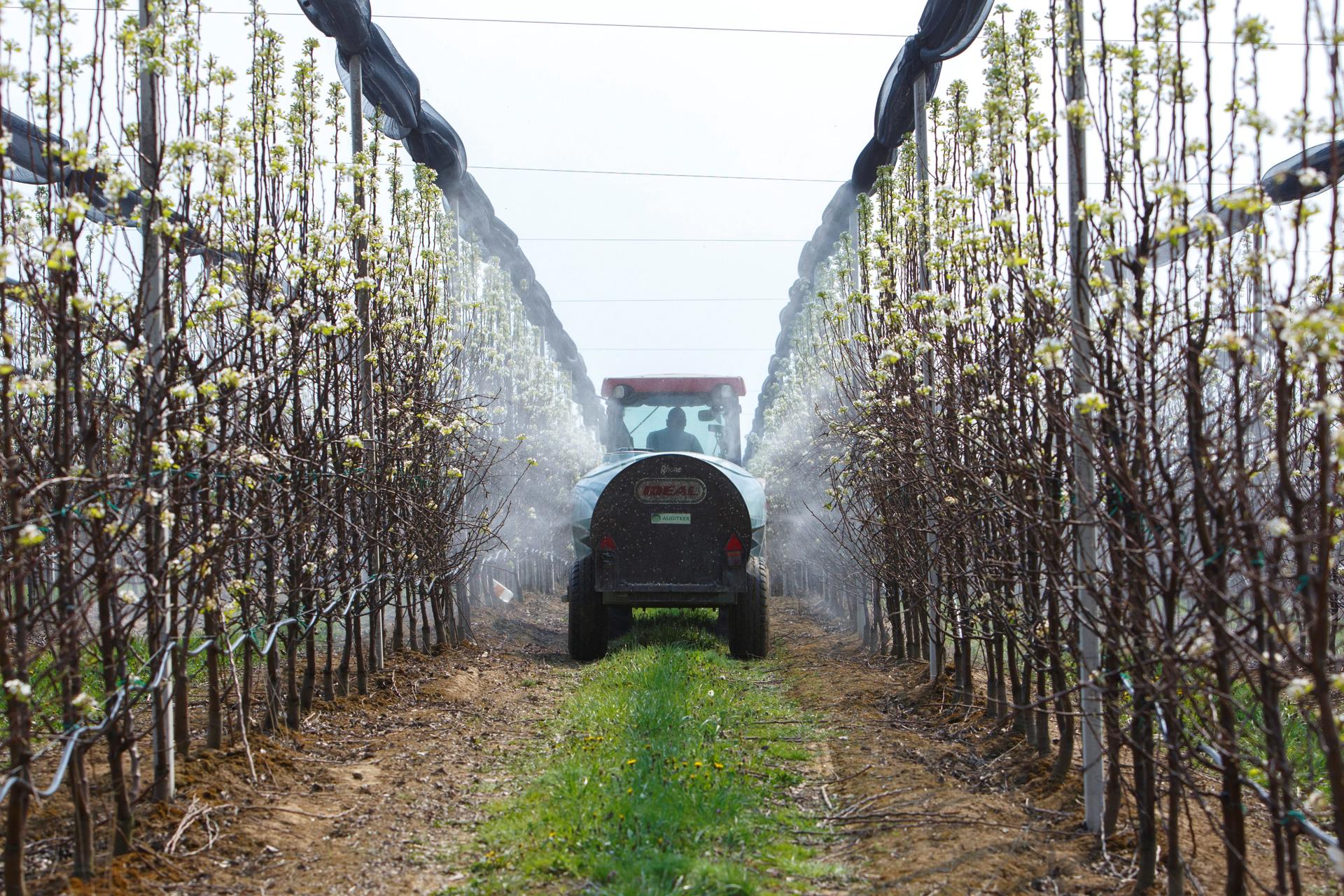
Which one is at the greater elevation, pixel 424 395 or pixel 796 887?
pixel 424 395

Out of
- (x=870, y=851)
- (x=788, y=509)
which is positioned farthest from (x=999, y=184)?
(x=788, y=509)

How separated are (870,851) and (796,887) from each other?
2.18 ft

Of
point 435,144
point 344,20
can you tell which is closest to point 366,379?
point 344,20

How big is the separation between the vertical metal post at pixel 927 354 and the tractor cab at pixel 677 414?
6.92 m

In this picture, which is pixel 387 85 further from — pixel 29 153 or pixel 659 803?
pixel 659 803

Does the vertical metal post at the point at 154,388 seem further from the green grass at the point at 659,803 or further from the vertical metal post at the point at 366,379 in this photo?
the vertical metal post at the point at 366,379

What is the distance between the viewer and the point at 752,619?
1138cm

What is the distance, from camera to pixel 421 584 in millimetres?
10117

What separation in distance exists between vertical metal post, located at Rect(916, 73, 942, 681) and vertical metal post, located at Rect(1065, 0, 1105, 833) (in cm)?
161

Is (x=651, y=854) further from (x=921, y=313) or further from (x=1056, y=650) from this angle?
(x=921, y=313)

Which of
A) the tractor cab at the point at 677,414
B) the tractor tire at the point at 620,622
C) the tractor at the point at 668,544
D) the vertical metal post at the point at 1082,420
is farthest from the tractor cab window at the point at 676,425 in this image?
the vertical metal post at the point at 1082,420

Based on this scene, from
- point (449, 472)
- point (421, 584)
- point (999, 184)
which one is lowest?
point (421, 584)

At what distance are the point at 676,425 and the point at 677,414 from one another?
164 millimetres

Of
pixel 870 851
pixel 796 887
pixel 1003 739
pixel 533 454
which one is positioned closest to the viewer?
pixel 796 887
